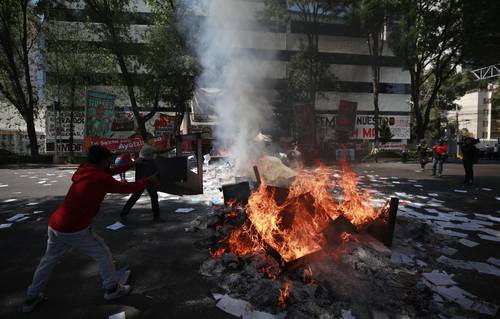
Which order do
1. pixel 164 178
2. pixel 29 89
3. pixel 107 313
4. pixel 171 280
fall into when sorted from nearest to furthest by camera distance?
pixel 107 313 < pixel 171 280 < pixel 164 178 < pixel 29 89

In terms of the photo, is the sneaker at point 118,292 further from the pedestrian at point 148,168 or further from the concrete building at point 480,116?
the concrete building at point 480,116

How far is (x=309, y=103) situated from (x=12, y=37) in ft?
72.6

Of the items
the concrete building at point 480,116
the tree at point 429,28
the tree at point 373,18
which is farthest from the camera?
the concrete building at point 480,116

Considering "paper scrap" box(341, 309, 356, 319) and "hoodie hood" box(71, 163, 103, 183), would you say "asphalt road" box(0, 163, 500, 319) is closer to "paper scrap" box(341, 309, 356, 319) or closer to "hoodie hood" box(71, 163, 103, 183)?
"paper scrap" box(341, 309, 356, 319)

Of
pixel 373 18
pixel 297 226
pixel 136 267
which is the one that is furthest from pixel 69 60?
pixel 297 226

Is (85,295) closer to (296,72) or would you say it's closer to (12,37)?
(296,72)

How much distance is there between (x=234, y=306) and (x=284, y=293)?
21.5 inches

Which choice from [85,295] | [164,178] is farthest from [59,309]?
[164,178]

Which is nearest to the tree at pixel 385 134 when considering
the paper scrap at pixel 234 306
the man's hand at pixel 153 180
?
the man's hand at pixel 153 180

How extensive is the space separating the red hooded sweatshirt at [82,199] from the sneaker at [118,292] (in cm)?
82

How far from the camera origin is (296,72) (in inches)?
955

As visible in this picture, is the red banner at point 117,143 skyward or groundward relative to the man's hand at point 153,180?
skyward

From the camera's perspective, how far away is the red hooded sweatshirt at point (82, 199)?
3.01m

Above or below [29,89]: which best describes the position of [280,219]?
below
